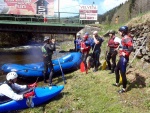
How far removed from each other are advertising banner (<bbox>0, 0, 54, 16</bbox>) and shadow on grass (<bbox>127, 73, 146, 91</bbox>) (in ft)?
63.8

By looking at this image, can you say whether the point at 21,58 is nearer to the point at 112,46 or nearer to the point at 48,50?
the point at 48,50

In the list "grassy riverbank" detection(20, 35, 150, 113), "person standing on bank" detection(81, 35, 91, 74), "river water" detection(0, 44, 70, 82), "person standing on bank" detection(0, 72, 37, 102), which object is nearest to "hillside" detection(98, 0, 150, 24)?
"river water" detection(0, 44, 70, 82)

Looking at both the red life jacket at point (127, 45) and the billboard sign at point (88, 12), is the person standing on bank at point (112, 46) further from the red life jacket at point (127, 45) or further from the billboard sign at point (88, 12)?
the billboard sign at point (88, 12)

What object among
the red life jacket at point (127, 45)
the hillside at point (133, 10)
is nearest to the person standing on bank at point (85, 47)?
the red life jacket at point (127, 45)

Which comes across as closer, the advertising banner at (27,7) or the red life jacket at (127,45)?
the red life jacket at (127,45)

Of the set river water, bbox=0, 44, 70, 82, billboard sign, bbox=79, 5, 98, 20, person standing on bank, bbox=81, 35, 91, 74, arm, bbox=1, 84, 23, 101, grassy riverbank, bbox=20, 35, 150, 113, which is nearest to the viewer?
grassy riverbank, bbox=20, 35, 150, 113

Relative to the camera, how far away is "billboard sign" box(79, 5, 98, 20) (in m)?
24.5

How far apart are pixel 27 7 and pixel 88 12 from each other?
23.0 ft

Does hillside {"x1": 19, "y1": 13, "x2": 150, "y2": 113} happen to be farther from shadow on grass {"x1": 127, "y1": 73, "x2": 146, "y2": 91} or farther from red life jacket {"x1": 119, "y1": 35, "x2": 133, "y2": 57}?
red life jacket {"x1": 119, "y1": 35, "x2": 133, "y2": 57}

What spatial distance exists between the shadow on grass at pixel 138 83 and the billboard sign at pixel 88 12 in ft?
52.8

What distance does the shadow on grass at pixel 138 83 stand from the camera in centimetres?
850

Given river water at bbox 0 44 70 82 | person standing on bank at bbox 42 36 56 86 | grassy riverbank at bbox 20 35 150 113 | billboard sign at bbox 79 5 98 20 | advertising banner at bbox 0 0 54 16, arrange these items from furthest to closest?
advertising banner at bbox 0 0 54 16
billboard sign at bbox 79 5 98 20
river water at bbox 0 44 70 82
person standing on bank at bbox 42 36 56 86
grassy riverbank at bbox 20 35 150 113

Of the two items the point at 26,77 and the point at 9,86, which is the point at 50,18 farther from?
the point at 9,86

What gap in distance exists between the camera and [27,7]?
27.7m
